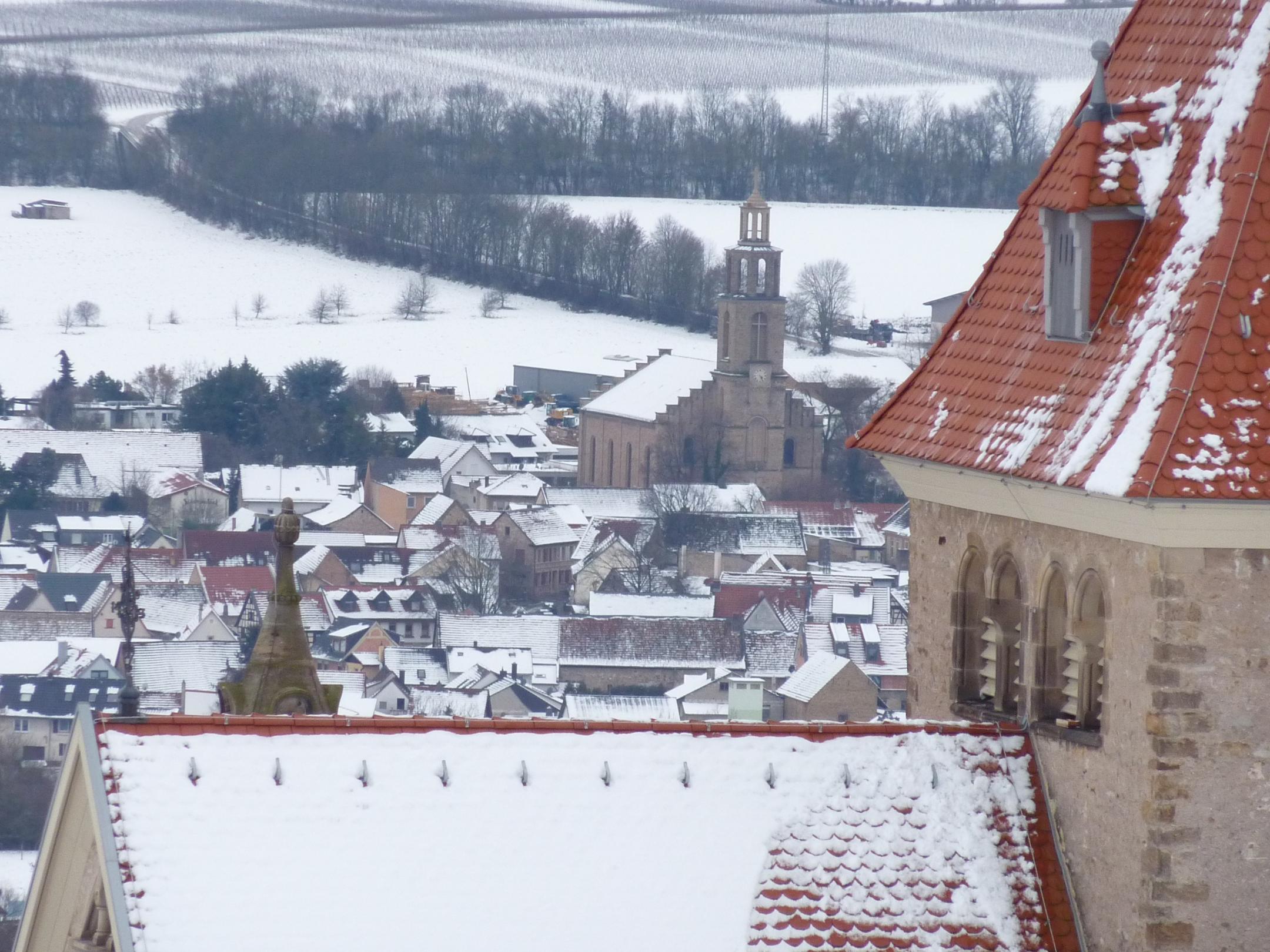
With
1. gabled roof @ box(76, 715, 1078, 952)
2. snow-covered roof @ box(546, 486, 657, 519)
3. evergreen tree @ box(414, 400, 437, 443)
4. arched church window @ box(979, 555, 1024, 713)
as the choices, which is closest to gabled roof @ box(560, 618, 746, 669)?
snow-covered roof @ box(546, 486, 657, 519)

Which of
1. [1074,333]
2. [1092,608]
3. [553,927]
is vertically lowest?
[553,927]

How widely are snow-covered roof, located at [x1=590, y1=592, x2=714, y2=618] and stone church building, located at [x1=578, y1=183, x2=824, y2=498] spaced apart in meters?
36.4

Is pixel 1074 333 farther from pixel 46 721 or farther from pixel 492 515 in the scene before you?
pixel 492 515

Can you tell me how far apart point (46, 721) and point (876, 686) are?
28.4 meters

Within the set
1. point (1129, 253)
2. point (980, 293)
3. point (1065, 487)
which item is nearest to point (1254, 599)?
point (1065, 487)

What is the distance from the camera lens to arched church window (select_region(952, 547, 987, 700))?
15.0m

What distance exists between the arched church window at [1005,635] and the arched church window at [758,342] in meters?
147

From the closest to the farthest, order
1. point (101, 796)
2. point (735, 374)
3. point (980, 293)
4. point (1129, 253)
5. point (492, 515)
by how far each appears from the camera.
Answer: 1. point (101, 796)
2. point (1129, 253)
3. point (980, 293)
4. point (492, 515)
5. point (735, 374)

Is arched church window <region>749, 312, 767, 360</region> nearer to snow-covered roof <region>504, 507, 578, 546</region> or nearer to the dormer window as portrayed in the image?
snow-covered roof <region>504, 507, 578, 546</region>

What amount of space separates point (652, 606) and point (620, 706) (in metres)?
18.5

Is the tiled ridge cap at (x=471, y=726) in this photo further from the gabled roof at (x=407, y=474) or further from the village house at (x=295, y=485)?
the gabled roof at (x=407, y=474)

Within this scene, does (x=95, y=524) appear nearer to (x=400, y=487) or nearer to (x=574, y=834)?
(x=400, y=487)

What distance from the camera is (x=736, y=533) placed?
134m

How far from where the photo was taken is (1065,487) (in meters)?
12.9
